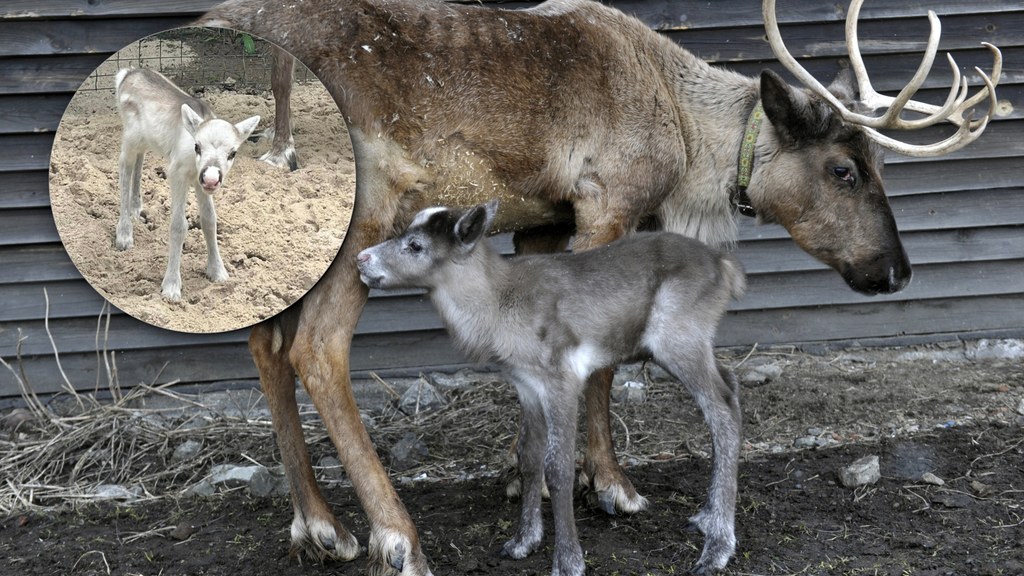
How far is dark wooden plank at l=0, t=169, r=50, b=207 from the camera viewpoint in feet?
21.3

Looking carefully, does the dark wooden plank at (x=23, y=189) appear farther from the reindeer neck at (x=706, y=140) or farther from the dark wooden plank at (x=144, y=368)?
the reindeer neck at (x=706, y=140)

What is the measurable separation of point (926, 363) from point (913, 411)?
43.2 inches

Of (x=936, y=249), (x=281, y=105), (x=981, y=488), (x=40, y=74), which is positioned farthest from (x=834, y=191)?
(x=40, y=74)

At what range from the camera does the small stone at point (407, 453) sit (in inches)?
235

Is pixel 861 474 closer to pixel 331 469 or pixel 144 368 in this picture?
pixel 331 469

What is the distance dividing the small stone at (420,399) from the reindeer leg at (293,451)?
2153 mm

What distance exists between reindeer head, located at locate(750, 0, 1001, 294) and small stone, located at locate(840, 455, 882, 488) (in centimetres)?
91

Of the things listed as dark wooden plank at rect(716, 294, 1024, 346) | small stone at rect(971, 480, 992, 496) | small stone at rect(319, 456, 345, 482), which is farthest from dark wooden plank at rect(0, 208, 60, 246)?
small stone at rect(971, 480, 992, 496)

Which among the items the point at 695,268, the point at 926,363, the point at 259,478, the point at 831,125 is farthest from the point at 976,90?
the point at 259,478

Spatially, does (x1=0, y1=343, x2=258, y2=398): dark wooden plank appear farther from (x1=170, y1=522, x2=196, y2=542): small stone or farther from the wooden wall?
(x1=170, y1=522, x2=196, y2=542): small stone

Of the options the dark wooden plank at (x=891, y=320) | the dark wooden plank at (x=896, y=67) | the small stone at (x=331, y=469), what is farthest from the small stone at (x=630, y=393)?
the dark wooden plank at (x=896, y=67)

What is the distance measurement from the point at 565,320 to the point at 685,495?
1.47 m

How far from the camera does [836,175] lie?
5074 millimetres

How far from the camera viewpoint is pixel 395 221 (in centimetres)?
451
